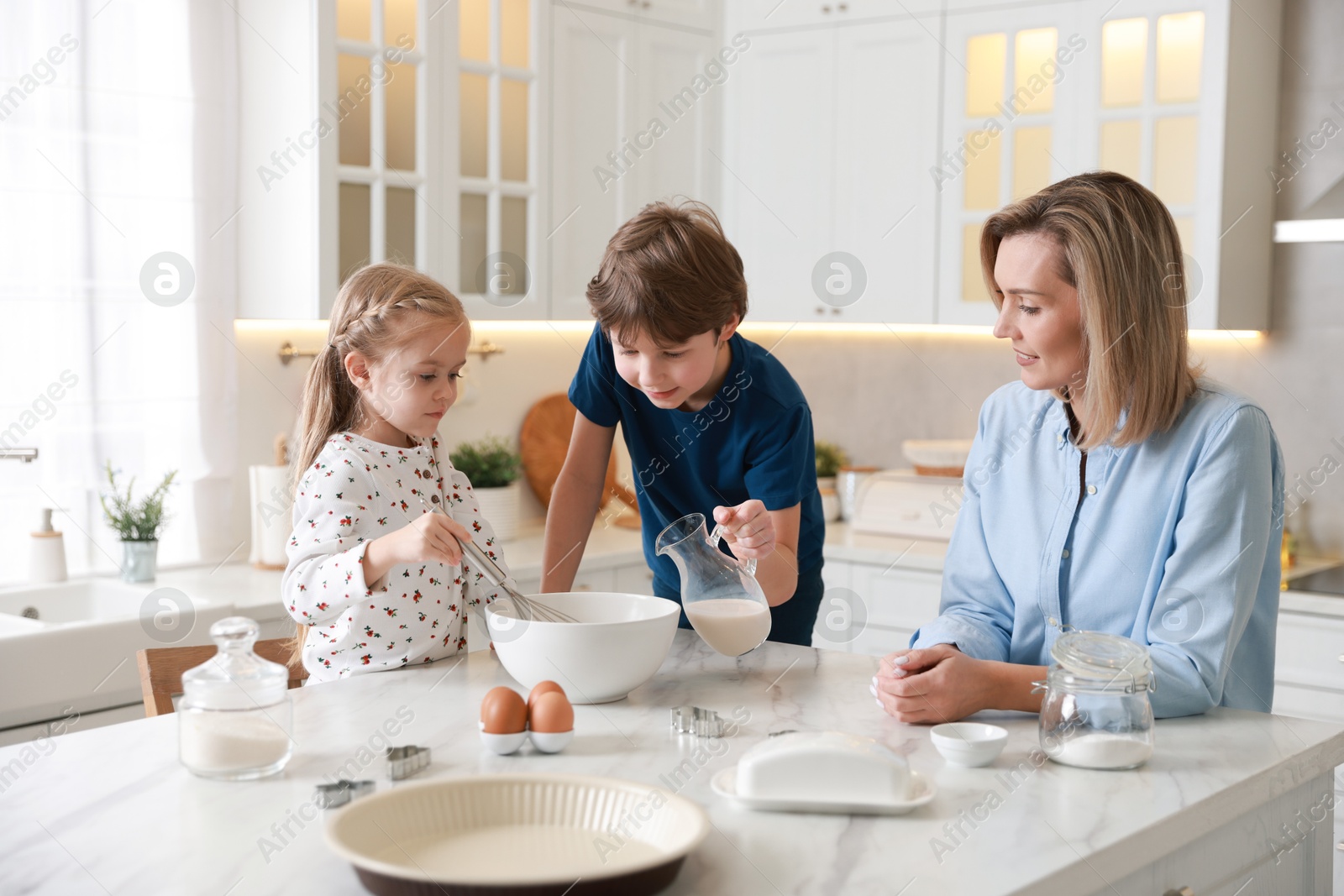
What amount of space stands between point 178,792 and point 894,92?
280 centimetres

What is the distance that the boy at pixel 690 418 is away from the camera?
1.59 m

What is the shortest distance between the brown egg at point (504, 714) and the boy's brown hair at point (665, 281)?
1.84 feet

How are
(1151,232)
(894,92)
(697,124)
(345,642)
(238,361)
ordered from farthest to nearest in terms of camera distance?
(697,124) → (894,92) → (238,361) → (345,642) → (1151,232)

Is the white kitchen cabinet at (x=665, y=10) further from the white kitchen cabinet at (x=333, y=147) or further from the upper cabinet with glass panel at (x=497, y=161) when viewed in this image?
the white kitchen cabinet at (x=333, y=147)

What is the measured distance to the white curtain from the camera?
2.57m

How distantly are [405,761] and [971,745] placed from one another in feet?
1.71

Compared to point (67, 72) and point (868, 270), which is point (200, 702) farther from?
point (868, 270)

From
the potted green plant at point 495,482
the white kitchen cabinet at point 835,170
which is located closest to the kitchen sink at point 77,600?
the potted green plant at point 495,482

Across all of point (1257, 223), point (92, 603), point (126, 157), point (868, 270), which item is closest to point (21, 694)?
point (92, 603)

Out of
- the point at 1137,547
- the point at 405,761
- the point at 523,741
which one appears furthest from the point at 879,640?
the point at 405,761

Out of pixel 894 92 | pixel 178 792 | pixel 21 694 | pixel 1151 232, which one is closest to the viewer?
pixel 178 792

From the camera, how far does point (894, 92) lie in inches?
133

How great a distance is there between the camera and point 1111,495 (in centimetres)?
148

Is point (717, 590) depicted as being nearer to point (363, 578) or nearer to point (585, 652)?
point (585, 652)
